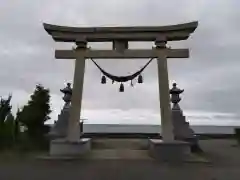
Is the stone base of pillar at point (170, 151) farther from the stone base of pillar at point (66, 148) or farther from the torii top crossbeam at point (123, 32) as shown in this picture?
the torii top crossbeam at point (123, 32)

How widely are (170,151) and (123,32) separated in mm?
5349

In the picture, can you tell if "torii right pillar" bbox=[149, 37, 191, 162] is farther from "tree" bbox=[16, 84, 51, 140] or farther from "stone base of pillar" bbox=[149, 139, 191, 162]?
"tree" bbox=[16, 84, 51, 140]

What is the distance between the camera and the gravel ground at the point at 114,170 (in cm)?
1039

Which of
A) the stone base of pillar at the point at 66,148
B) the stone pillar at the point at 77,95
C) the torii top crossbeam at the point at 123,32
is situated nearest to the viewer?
the stone base of pillar at the point at 66,148

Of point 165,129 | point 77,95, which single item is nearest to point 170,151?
point 165,129

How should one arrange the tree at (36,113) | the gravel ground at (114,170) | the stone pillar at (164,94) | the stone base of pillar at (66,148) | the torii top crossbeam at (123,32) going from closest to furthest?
the gravel ground at (114,170) < the stone base of pillar at (66,148) < the stone pillar at (164,94) < the torii top crossbeam at (123,32) < the tree at (36,113)

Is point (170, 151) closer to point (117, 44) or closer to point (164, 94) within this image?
point (164, 94)

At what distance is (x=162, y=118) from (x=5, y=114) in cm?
912

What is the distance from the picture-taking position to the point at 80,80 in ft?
54.0

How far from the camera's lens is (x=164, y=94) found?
638 inches

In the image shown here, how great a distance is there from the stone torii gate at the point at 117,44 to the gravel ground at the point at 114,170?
312 centimetres

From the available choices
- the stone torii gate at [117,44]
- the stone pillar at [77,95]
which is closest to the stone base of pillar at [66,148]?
the stone pillar at [77,95]

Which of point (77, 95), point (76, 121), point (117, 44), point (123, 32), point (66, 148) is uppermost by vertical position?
point (123, 32)

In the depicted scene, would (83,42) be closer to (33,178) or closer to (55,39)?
(55,39)
